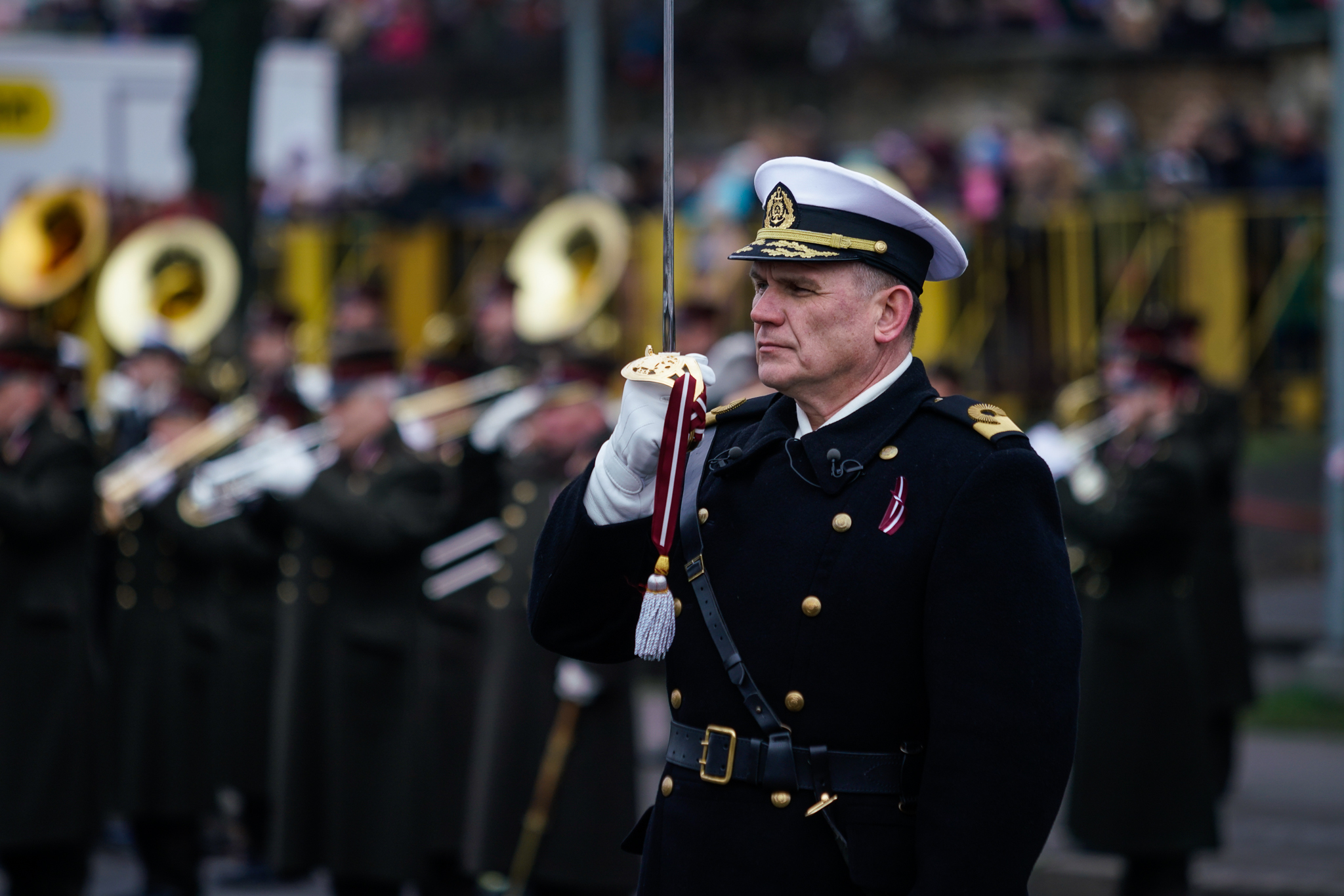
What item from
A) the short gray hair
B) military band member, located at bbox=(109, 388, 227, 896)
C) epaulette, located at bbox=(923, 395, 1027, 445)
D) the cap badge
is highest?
the cap badge

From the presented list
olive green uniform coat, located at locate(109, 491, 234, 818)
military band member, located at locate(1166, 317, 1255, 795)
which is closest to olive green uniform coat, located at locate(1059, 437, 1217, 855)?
military band member, located at locate(1166, 317, 1255, 795)

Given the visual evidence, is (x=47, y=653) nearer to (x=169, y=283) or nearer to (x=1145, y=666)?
(x=1145, y=666)

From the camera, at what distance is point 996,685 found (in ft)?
9.65

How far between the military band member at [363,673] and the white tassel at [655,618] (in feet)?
12.0

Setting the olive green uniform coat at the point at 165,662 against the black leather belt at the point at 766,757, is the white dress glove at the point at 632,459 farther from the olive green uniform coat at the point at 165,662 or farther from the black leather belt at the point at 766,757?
the olive green uniform coat at the point at 165,662

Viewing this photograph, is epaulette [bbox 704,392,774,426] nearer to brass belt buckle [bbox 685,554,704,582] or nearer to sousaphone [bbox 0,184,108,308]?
brass belt buckle [bbox 685,554,704,582]

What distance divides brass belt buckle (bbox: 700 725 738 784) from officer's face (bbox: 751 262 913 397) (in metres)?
0.56

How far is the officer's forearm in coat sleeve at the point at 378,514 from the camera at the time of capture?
6621mm

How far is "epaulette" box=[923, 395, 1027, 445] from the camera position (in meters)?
3.10

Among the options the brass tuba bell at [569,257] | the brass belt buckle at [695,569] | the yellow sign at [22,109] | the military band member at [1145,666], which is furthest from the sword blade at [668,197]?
the yellow sign at [22,109]

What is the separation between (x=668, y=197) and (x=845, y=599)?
0.71 meters

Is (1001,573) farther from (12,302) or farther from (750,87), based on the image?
(750,87)

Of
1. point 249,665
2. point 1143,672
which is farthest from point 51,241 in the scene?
point 1143,672

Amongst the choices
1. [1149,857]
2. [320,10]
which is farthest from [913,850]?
[320,10]
